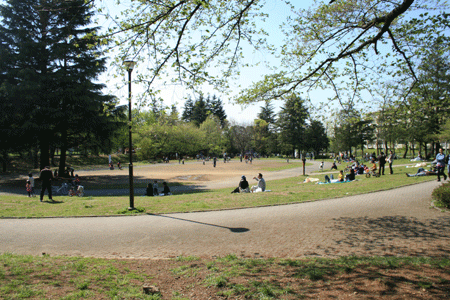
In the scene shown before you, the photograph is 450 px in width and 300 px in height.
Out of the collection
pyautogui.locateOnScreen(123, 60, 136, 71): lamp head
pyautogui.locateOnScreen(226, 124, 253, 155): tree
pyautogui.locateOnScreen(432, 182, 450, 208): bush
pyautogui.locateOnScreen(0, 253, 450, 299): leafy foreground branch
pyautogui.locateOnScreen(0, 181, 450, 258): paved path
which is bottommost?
pyautogui.locateOnScreen(0, 181, 450, 258): paved path

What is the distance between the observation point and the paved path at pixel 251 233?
6.03 metres

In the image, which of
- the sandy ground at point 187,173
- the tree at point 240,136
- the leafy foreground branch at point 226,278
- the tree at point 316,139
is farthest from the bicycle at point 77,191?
the tree at point 240,136

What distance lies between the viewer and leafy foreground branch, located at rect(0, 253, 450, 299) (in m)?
3.82

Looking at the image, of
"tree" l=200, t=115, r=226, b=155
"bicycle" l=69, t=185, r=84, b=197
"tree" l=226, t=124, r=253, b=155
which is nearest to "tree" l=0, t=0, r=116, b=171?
"bicycle" l=69, t=185, r=84, b=197

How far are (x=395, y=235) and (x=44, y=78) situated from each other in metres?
26.5

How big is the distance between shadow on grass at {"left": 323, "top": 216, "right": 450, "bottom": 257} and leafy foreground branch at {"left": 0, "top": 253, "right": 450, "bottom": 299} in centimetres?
75

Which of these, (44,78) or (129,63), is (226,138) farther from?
(129,63)

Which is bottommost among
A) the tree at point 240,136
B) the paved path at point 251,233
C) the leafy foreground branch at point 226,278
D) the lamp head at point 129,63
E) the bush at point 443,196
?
the paved path at point 251,233

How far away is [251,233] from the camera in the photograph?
23.9ft

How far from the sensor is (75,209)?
10.7m

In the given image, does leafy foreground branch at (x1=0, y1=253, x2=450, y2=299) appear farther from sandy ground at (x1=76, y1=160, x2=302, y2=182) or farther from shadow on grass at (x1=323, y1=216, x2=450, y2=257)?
sandy ground at (x1=76, y1=160, x2=302, y2=182)

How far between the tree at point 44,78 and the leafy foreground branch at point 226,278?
1932 centimetres

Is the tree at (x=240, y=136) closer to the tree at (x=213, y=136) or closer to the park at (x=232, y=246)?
the tree at (x=213, y=136)

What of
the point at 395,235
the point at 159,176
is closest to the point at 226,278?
the point at 395,235
